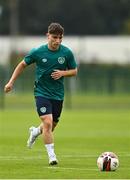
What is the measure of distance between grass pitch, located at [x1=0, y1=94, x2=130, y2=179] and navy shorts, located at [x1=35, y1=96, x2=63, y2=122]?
864mm

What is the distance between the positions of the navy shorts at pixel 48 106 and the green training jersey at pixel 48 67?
0.08 meters

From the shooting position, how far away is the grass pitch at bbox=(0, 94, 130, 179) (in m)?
14.3

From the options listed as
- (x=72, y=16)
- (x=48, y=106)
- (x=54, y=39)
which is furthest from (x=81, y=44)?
(x=54, y=39)

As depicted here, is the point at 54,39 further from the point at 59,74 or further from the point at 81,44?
the point at 81,44

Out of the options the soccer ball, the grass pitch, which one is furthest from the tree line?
the soccer ball

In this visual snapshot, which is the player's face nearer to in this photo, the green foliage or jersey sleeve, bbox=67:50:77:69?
jersey sleeve, bbox=67:50:77:69

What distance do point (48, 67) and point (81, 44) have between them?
61.9 metres

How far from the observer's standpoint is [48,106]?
16.1 metres

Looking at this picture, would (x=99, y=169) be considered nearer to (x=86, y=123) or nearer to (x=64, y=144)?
(x=64, y=144)

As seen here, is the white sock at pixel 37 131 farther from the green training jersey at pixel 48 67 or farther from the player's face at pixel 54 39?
the player's face at pixel 54 39

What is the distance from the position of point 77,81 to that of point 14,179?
38878 millimetres

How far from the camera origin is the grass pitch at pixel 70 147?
14.3 m

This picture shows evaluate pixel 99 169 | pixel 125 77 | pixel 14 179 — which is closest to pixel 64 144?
pixel 99 169

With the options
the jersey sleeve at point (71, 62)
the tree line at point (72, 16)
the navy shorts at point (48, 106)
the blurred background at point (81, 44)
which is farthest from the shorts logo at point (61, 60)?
the tree line at point (72, 16)
